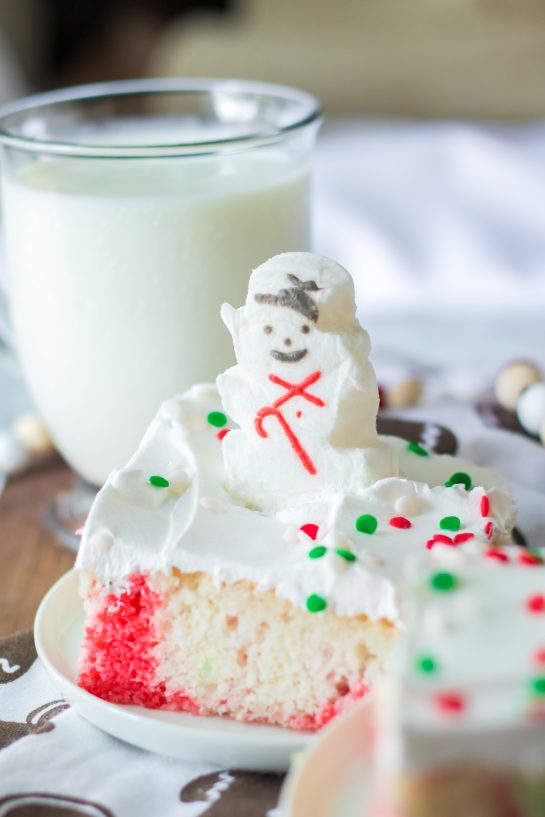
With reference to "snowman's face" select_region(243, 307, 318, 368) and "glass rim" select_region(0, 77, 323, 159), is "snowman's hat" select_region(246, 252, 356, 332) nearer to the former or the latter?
"snowman's face" select_region(243, 307, 318, 368)

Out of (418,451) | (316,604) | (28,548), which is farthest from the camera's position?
(28,548)

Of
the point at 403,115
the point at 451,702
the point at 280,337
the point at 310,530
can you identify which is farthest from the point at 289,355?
the point at 403,115

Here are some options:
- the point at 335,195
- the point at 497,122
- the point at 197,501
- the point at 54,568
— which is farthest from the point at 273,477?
the point at 497,122

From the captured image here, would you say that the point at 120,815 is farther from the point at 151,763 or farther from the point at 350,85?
the point at 350,85

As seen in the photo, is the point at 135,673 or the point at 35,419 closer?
the point at 135,673

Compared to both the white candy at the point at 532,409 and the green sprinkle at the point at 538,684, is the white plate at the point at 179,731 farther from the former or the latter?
the white candy at the point at 532,409

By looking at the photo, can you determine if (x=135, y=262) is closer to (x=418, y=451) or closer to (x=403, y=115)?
(x=418, y=451)
